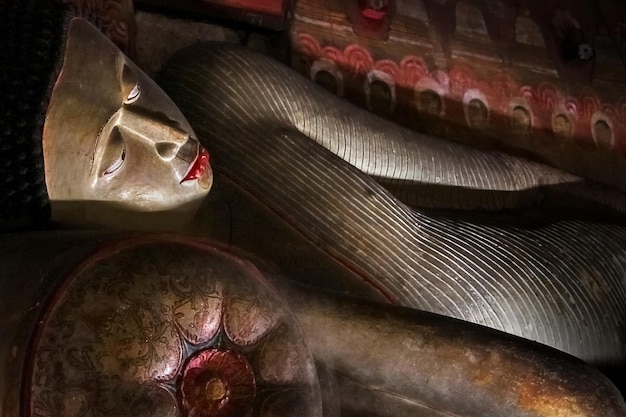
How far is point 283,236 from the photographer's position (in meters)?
1.80

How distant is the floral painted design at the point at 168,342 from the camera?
105 centimetres

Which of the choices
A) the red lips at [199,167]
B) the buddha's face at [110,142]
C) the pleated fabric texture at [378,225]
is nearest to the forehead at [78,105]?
the buddha's face at [110,142]

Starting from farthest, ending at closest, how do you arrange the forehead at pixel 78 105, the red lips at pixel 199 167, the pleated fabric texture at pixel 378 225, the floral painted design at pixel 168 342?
the pleated fabric texture at pixel 378 225, the red lips at pixel 199 167, the forehead at pixel 78 105, the floral painted design at pixel 168 342

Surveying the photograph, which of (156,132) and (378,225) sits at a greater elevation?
(156,132)

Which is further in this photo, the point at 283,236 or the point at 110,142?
the point at 283,236

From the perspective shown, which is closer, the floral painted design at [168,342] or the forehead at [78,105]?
the floral painted design at [168,342]

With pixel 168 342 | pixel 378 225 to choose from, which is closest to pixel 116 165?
pixel 168 342

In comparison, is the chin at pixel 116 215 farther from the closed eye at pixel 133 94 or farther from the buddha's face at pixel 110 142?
the closed eye at pixel 133 94

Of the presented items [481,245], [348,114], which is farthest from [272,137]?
[481,245]

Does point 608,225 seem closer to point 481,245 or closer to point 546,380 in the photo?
point 481,245

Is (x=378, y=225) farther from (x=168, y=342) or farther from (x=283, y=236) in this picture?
(x=168, y=342)

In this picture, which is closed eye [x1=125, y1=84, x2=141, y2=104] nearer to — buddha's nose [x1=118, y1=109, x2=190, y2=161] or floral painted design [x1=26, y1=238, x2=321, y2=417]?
buddha's nose [x1=118, y1=109, x2=190, y2=161]

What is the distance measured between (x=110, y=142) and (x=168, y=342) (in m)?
0.43

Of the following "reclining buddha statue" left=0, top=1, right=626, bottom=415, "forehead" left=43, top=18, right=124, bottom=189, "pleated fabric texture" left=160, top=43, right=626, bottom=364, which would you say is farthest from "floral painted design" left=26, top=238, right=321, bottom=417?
"pleated fabric texture" left=160, top=43, right=626, bottom=364
